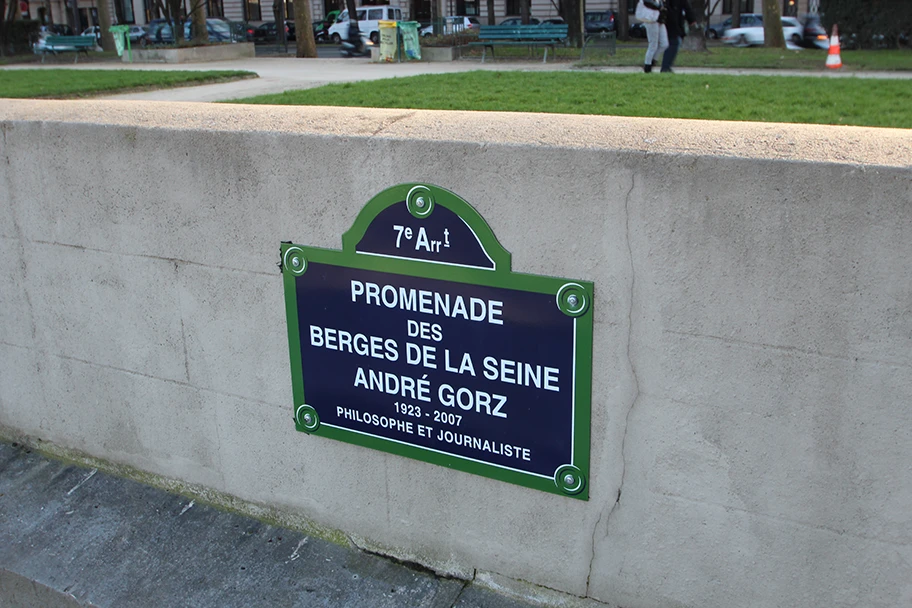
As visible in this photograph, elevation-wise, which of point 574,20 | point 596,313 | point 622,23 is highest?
point 622,23

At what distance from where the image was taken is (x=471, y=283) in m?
2.57

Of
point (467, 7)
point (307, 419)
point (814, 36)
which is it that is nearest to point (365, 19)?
point (467, 7)

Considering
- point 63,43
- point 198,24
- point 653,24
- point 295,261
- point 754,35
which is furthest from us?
point 754,35

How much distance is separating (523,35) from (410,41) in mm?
2721

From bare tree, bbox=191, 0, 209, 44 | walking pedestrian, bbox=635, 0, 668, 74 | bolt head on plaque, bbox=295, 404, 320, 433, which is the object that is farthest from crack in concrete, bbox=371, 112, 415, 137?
bare tree, bbox=191, 0, 209, 44

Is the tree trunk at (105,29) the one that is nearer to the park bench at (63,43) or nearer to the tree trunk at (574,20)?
the park bench at (63,43)

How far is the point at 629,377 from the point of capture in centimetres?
242

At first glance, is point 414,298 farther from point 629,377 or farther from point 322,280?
point 629,377

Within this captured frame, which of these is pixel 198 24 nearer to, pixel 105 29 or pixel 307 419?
pixel 105 29

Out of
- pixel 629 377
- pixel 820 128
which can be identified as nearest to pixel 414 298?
pixel 629 377

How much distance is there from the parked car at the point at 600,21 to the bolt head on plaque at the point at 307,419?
40896mm

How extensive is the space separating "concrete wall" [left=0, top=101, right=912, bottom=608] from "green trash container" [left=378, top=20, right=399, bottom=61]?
1811 centimetres

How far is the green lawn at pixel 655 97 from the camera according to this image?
6.23 meters

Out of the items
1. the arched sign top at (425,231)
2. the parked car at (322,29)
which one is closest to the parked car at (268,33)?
the parked car at (322,29)
